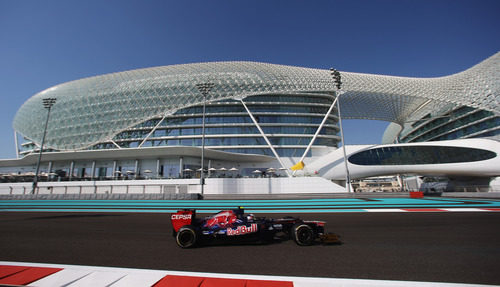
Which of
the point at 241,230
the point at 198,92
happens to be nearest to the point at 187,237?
the point at 241,230

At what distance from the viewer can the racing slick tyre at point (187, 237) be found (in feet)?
20.2

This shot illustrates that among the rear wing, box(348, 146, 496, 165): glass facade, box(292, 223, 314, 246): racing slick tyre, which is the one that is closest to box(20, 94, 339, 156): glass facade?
box(348, 146, 496, 165): glass facade

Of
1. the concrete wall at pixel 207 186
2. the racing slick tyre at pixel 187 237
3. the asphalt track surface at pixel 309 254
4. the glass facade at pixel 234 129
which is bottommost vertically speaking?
the asphalt track surface at pixel 309 254

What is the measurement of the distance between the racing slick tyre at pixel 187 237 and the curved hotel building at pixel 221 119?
3261cm

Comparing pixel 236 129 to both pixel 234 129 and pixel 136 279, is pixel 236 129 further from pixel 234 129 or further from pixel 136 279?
pixel 136 279

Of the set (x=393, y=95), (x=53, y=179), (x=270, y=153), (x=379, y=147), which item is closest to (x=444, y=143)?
(x=379, y=147)

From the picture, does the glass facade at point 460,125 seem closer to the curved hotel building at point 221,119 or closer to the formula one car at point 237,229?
the curved hotel building at point 221,119

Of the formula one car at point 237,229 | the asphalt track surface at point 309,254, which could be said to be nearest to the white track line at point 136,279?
the asphalt track surface at point 309,254

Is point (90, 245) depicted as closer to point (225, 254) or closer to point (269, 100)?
point (225, 254)

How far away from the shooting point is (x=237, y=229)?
6.39 m

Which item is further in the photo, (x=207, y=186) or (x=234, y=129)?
(x=234, y=129)

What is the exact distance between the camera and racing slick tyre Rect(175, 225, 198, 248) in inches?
243

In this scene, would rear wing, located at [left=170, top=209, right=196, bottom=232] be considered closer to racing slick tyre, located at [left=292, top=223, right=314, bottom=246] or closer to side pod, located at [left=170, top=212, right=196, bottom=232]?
side pod, located at [left=170, top=212, right=196, bottom=232]

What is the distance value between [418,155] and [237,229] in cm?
3912
